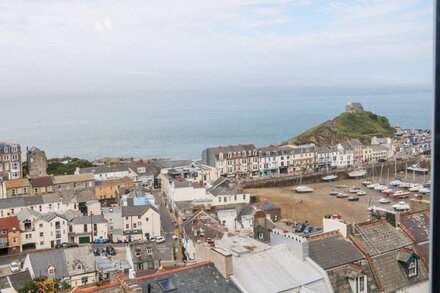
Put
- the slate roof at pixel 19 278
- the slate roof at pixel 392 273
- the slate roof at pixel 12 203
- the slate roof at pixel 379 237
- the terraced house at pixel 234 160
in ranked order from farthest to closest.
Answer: the terraced house at pixel 234 160 < the slate roof at pixel 12 203 < the slate roof at pixel 19 278 < the slate roof at pixel 379 237 < the slate roof at pixel 392 273

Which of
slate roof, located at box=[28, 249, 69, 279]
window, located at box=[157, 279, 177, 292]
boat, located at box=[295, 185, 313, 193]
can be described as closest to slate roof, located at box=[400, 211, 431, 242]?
window, located at box=[157, 279, 177, 292]

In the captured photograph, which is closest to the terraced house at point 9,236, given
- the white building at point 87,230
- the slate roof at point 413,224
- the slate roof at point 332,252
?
the white building at point 87,230

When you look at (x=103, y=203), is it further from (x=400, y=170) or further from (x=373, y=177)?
(x=400, y=170)

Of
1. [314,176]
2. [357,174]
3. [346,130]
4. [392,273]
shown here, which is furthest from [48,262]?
[346,130]

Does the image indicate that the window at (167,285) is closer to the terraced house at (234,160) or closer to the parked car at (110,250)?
the parked car at (110,250)

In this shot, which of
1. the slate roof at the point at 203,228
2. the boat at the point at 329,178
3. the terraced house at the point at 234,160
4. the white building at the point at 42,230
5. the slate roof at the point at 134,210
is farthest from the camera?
the boat at the point at 329,178

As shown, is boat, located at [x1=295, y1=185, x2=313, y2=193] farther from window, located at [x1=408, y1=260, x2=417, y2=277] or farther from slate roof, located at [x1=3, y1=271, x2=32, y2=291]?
window, located at [x1=408, y1=260, x2=417, y2=277]
